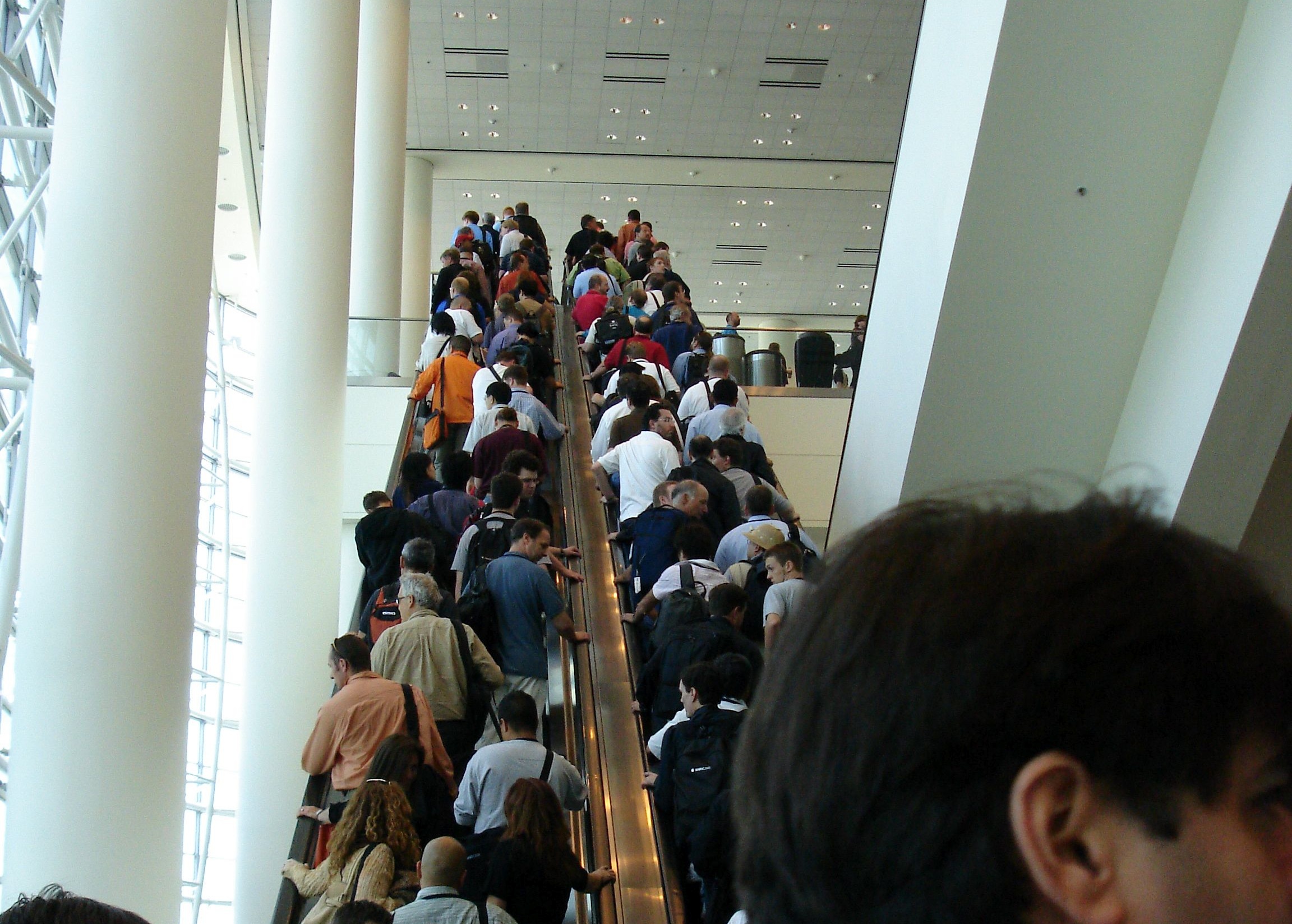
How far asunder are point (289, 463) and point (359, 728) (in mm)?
5823

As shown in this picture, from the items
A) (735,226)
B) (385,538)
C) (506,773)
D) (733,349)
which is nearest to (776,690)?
(506,773)

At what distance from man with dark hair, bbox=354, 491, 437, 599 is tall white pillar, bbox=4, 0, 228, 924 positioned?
8.57 feet

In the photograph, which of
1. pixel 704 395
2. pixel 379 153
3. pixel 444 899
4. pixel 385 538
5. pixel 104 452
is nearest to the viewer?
pixel 444 899

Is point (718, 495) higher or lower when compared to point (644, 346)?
lower

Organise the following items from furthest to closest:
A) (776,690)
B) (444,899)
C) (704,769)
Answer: (704,769)
(444,899)
(776,690)

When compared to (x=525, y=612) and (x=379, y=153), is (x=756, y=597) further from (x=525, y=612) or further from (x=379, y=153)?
(x=379, y=153)

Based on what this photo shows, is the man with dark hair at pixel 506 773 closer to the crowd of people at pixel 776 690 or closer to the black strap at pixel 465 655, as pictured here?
the crowd of people at pixel 776 690

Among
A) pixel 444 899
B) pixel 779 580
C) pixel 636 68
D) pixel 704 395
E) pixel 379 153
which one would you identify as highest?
pixel 636 68

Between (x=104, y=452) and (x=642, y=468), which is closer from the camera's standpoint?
(x=104, y=452)

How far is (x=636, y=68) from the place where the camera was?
2700 centimetres

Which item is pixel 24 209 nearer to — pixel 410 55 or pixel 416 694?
pixel 416 694

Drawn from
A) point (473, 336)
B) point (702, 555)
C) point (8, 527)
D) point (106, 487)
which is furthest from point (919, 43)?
point (8, 527)

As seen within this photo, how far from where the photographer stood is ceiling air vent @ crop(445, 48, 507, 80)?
26391mm

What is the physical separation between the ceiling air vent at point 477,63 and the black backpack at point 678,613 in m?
21.8
